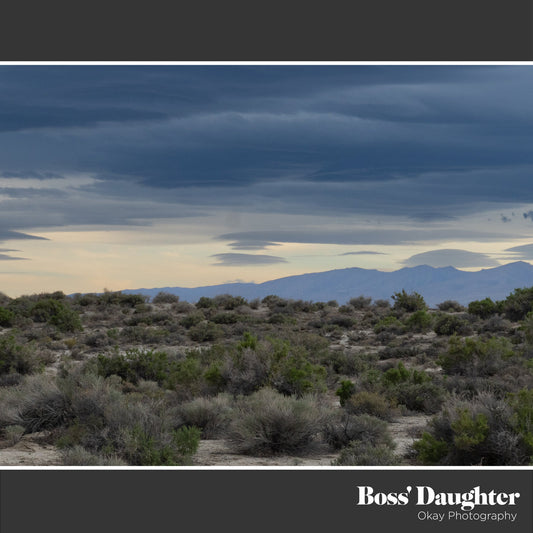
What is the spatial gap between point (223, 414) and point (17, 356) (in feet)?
32.2

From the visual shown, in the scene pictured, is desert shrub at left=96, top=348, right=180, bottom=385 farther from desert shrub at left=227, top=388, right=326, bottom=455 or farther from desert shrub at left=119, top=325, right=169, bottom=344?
desert shrub at left=119, top=325, right=169, bottom=344

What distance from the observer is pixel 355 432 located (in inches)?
402

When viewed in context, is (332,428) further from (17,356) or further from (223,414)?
(17,356)

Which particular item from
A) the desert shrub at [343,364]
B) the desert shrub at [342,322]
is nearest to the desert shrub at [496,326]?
the desert shrub at [342,322]

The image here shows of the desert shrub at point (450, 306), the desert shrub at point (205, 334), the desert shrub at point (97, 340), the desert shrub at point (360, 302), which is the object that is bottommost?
the desert shrub at point (97, 340)

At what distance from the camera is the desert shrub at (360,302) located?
1665 inches

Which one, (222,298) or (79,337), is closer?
(79,337)

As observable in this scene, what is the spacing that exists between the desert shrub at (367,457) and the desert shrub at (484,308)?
25.0 meters

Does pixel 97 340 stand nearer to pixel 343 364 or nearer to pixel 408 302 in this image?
pixel 343 364

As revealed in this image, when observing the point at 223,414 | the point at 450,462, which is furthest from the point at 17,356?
the point at 450,462

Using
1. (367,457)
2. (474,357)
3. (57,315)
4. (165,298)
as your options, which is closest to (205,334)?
(57,315)

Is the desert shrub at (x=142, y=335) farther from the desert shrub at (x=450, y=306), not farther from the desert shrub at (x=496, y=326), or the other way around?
the desert shrub at (x=450, y=306)

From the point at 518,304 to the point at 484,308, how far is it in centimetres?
243
